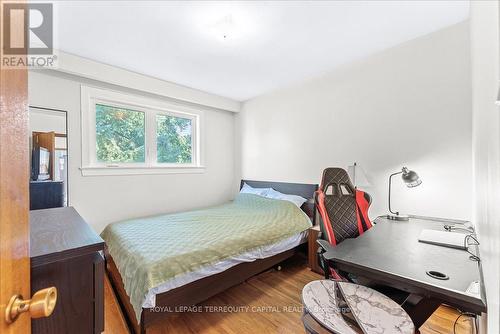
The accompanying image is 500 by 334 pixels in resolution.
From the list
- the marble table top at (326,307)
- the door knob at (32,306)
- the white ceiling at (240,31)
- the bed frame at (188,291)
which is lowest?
the bed frame at (188,291)

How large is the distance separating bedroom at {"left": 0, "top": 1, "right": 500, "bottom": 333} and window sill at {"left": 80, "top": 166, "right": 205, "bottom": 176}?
2 centimetres

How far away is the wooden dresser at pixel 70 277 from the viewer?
0.71 m

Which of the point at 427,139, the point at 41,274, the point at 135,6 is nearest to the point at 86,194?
the point at 135,6

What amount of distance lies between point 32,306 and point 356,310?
3.88 feet

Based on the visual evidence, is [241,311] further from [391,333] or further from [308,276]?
A: [391,333]

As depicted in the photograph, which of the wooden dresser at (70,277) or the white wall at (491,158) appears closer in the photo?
the white wall at (491,158)

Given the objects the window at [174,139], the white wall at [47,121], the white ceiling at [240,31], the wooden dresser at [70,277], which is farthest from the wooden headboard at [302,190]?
the white wall at [47,121]

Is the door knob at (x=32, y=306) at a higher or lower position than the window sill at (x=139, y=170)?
lower

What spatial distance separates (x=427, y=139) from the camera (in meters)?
2.16

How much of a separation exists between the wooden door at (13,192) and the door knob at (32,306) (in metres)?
0.01

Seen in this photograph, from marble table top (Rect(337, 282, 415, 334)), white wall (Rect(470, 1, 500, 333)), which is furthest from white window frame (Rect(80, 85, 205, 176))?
white wall (Rect(470, 1, 500, 333))

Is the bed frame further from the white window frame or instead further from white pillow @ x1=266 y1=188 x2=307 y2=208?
the white window frame

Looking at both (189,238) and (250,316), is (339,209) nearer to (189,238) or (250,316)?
(250,316)

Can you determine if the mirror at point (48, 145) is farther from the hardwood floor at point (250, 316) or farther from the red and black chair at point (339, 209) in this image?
the red and black chair at point (339, 209)
